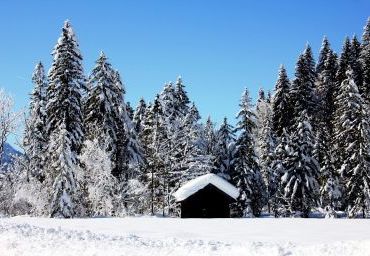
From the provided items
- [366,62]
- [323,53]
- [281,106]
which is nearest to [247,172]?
[281,106]

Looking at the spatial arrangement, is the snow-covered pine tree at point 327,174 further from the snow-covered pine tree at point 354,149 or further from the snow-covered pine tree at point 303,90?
the snow-covered pine tree at point 303,90

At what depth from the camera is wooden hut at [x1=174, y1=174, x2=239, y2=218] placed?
40.1m

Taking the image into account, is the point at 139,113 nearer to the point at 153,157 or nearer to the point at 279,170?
the point at 153,157

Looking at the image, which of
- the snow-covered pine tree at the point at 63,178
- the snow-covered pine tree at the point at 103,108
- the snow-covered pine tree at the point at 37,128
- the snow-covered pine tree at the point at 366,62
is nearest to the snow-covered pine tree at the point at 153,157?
the snow-covered pine tree at the point at 103,108

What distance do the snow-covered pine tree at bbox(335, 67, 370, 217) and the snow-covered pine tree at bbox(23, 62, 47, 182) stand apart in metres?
27.5

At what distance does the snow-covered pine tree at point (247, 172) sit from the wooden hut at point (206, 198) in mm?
15491

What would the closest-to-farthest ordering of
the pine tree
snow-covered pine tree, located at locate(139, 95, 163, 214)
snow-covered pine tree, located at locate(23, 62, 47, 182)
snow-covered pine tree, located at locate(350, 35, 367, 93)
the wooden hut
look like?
1. the wooden hut
2. snow-covered pine tree, located at locate(23, 62, 47, 182)
3. snow-covered pine tree, located at locate(139, 95, 163, 214)
4. the pine tree
5. snow-covered pine tree, located at locate(350, 35, 367, 93)

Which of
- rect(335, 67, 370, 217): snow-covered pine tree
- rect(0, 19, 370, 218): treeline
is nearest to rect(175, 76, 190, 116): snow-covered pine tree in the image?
rect(0, 19, 370, 218): treeline

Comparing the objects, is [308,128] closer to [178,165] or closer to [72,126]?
[178,165]

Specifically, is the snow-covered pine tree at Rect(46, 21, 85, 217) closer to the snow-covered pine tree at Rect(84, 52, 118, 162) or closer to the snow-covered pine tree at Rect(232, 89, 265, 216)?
the snow-covered pine tree at Rect(84, 52, 118, 162)

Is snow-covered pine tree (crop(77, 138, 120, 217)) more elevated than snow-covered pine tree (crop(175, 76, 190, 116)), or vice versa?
snow-covered pine tree (crop(175, 76, 190, 116))

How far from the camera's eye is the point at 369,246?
52.6ft

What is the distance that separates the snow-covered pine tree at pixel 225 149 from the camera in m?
60.0

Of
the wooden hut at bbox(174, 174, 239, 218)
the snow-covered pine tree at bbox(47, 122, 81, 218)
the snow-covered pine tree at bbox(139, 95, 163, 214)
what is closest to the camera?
the wooden hut at bbox(174, 174, 239, 218)
